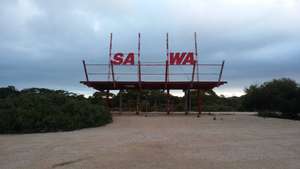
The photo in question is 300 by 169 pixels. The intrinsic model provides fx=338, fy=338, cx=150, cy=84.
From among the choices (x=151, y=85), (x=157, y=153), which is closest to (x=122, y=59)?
(x=151, y=85)

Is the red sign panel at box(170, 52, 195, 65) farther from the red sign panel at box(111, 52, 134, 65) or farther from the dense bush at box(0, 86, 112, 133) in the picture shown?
the dense bush at box(0, 86, 112, 133)

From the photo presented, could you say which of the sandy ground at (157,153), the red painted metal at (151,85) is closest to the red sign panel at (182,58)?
the red painted metal at (151,85)

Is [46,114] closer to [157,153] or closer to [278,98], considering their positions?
[157,153]

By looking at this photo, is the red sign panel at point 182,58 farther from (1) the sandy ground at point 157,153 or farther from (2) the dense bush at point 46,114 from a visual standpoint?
(1) the sandy ground at point 157,153

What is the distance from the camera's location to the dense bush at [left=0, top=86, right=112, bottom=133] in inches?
598

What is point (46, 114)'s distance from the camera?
16391 mm

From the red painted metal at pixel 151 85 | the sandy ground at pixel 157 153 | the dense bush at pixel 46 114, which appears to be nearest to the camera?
the sandy ground at pixel 157 153

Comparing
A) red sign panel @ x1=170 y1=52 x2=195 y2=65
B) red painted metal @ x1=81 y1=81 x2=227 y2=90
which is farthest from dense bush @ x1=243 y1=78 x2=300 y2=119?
red sign panel @ x1=170 y1=52 x2=195 y2=65

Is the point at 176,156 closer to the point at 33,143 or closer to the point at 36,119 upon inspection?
the point at 33,143

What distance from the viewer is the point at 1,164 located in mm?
7664

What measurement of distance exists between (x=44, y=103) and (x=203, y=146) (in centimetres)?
1066

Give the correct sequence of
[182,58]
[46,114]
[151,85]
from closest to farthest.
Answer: [46,114]
[182,58]
[151,85]

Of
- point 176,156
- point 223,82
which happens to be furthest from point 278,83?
point 176,156

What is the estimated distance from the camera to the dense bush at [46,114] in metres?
15.2
